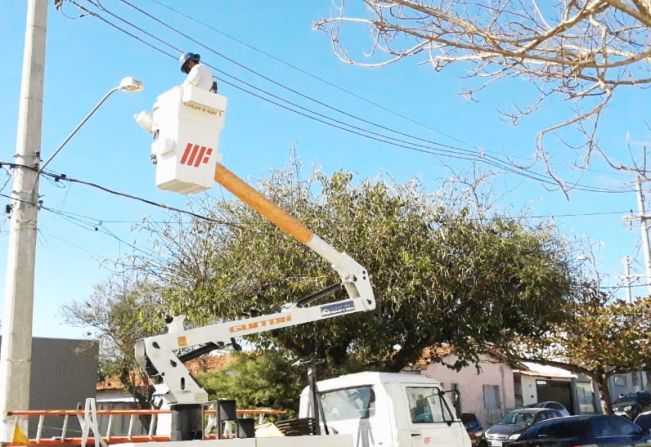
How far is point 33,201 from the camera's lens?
39.8 ft

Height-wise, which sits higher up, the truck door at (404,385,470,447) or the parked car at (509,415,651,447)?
the truck door at (404,385,470,447)

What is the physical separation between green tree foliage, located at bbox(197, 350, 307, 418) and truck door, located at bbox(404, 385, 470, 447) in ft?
21.7

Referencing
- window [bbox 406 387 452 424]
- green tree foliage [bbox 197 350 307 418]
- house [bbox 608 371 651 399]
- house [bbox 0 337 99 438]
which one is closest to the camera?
window [bbox 406 387 452 424]

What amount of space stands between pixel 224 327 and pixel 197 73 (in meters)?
3.08

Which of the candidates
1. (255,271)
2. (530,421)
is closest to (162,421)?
(255,271)

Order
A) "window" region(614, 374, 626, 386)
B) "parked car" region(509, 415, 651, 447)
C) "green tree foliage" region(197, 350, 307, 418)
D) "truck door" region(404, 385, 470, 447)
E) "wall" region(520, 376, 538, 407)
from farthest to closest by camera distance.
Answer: "window" region(614, 374, 626, 386) < "wall" region(520, 376, 538, 407) < "green tree foliage" region(197, 350, 307, 418) < "parked car" region(509, 415, 651, 447) < "truck door" region(404, 385, 470, 447)

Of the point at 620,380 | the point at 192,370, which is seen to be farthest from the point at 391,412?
the point at 620,380

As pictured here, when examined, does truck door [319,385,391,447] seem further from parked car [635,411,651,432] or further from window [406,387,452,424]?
parked car [635,411,651,432]

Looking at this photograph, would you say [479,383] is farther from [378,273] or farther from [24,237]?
[24,237]

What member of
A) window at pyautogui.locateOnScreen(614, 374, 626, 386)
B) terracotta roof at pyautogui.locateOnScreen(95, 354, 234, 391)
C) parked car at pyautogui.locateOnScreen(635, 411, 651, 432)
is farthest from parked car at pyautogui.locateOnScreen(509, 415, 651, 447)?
window at pyautogui.locateOnScreen(614, 374, 626, 386)

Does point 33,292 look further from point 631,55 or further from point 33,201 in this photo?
point 631,55

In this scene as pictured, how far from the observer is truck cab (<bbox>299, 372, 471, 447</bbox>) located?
9575 mm

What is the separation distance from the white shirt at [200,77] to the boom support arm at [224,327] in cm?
93

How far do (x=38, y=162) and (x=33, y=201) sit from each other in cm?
68
